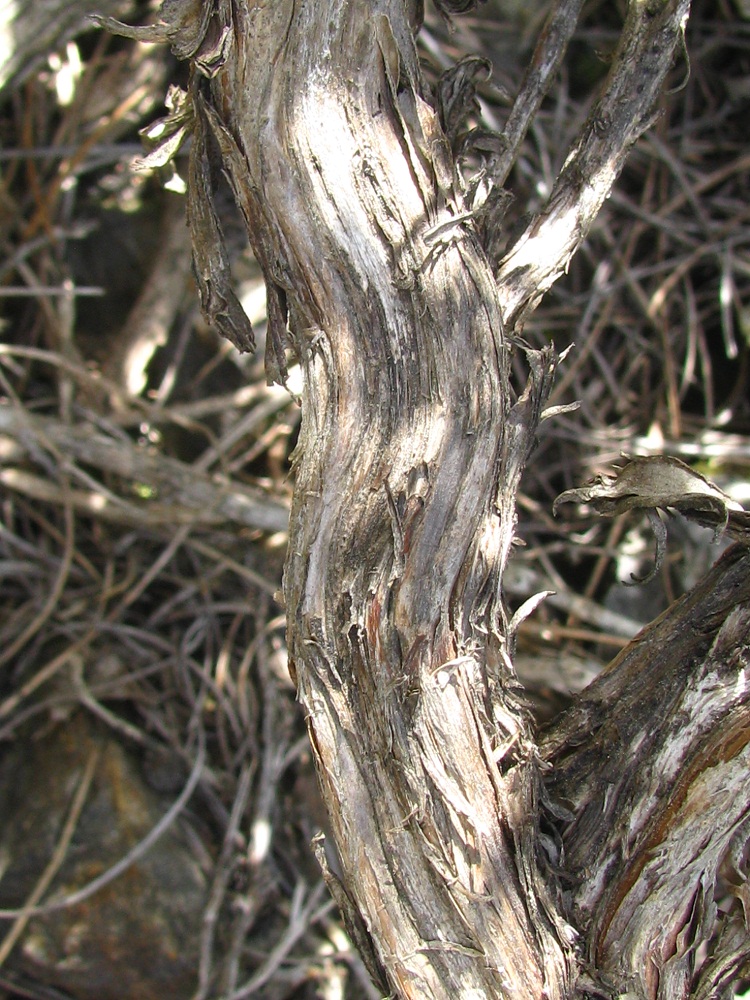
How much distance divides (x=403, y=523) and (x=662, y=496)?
238 mm

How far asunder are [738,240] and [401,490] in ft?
4.97

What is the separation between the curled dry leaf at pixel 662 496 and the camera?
2.49 feet

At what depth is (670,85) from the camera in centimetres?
189

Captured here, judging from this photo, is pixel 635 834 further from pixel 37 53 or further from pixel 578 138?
pixel 37 53

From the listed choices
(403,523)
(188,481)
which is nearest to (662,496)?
(403,523)

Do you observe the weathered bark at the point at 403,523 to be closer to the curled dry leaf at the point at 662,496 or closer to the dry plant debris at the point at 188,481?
the curled dry leaf at the point at 662,496

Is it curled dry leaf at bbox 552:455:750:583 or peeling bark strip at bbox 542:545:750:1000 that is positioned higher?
curled dry leaf at bbox 552:455:750:583

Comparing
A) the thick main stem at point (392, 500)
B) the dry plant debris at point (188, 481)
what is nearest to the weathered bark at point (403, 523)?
the thick main stem at point (392, 500)

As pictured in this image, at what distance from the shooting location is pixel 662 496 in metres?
0.77

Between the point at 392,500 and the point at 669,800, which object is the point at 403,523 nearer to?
the point at 392,500

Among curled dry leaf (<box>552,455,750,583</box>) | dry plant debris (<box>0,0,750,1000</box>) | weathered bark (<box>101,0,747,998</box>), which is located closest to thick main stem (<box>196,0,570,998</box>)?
weathered bark (<box>101,0,747,998</box>)

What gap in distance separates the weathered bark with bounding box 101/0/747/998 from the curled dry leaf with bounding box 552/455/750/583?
0.28 ft

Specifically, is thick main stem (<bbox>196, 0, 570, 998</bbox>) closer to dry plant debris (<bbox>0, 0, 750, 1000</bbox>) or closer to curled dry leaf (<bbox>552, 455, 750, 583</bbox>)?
curled dry leaf (<bbox>552, 455, 750, 583</bbox>)

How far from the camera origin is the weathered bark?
2.38ft
